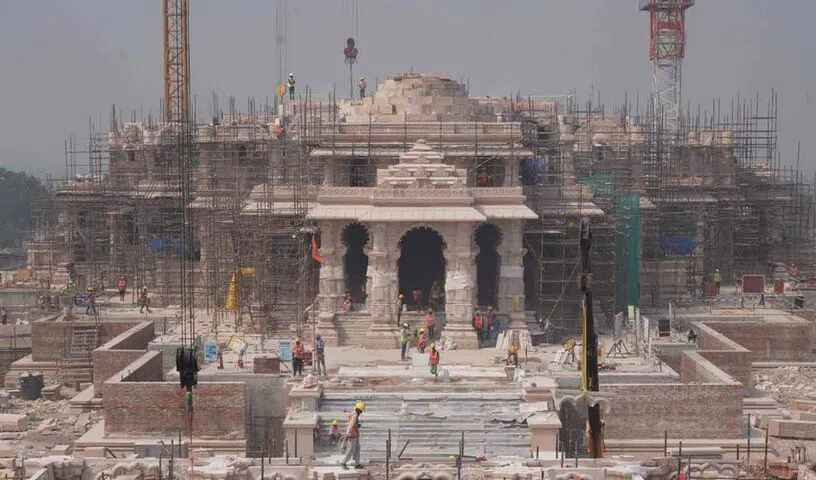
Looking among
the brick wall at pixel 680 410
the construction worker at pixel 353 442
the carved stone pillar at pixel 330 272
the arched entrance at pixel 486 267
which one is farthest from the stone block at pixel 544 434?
the arched entrance at pixel 486 267

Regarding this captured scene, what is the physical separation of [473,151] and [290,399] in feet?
40.6

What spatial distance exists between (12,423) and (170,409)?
4.87 metres

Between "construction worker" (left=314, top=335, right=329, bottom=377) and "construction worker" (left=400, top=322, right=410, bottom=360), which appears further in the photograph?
"construction worker" (left=400, top=322, right=410, bottom=360)

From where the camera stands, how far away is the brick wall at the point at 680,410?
31703 millimetres

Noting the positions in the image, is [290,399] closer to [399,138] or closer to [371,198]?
[371,198]

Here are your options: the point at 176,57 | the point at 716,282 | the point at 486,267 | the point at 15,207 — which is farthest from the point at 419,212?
the point at 15,207

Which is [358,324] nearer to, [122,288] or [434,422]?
[434,422]

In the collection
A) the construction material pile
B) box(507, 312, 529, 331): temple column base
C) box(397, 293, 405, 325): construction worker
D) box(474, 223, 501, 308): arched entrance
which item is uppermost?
box(474, 223, 501, 308): arched entrance

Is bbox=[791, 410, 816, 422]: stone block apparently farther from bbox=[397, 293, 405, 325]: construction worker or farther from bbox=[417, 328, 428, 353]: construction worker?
bbox=[397, 293, 405, 325]: construction worker

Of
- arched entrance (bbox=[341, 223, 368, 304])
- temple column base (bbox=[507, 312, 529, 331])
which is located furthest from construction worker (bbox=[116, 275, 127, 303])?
temple column base (bbox=[507, 312, 529, 331])

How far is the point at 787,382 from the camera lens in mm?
39844

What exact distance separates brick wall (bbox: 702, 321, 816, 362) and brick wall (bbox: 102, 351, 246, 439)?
15.9 metres

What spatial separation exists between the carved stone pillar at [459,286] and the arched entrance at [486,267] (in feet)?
12.1

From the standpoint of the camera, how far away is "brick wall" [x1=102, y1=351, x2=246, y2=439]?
32281 millimetres
